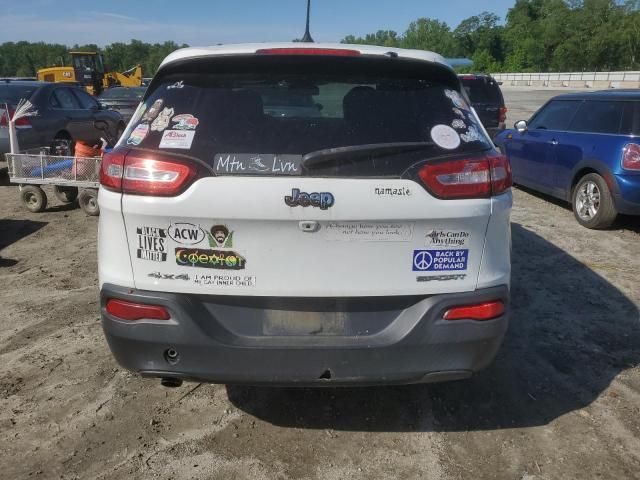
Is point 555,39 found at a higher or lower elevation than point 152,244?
higher

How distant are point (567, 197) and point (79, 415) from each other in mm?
6725

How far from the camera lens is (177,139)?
8.06 ft

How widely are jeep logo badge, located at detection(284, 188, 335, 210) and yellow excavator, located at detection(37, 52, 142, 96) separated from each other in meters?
28.9

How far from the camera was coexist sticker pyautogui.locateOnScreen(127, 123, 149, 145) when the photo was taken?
2514mm

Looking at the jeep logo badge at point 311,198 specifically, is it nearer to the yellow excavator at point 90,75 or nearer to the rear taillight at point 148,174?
the rear taillight at point 148,174

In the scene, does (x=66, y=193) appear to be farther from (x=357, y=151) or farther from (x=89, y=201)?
(x=357, y=151)

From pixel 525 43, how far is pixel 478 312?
10283cm

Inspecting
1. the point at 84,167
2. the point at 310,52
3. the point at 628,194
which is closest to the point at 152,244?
the point at 310,52

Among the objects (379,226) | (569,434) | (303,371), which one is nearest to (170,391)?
(303,371)

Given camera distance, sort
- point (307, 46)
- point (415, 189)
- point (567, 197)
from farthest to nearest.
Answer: point (567, 197)
point (307, 46)
point (415, 189)

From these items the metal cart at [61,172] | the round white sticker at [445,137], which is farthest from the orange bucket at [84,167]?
the round white sticker at [445,137]

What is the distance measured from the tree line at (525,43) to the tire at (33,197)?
63.1 metres

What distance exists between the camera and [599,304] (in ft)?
15.6

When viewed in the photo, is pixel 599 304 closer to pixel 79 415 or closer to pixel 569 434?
pixel 569 434
